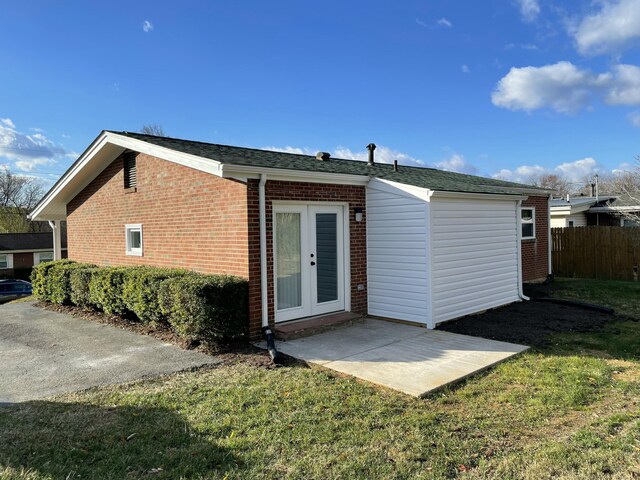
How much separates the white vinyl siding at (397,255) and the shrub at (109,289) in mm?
5182

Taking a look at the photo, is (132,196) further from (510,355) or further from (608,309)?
(608,309)

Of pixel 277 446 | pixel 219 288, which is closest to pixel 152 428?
pixel 277 446

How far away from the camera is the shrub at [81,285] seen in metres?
9.84

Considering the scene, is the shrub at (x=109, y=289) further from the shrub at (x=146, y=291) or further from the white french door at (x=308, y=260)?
the white french door at (x=308, y=260)

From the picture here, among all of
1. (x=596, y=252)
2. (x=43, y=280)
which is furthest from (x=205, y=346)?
(x=596, y=252)

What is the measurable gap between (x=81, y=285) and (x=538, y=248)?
13.8 metres

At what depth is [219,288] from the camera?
6562 mm

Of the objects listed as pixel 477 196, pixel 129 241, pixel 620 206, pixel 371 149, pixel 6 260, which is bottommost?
→ pixel 6 260

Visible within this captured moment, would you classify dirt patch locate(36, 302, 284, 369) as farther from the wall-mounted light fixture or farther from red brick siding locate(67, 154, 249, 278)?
the wall-mounted light fixture

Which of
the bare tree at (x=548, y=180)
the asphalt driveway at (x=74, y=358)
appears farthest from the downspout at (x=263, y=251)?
the bare tree at (x=548, y=180)

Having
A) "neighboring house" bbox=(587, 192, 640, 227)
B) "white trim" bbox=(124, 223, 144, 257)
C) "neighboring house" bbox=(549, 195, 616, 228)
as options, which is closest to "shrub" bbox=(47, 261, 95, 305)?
"white trim" bbox=(124, 223, 144, 257)

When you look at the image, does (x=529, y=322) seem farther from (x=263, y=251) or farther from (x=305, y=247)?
(x=263, y=251)

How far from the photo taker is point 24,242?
3950 cm

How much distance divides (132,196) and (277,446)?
8.41 meters
